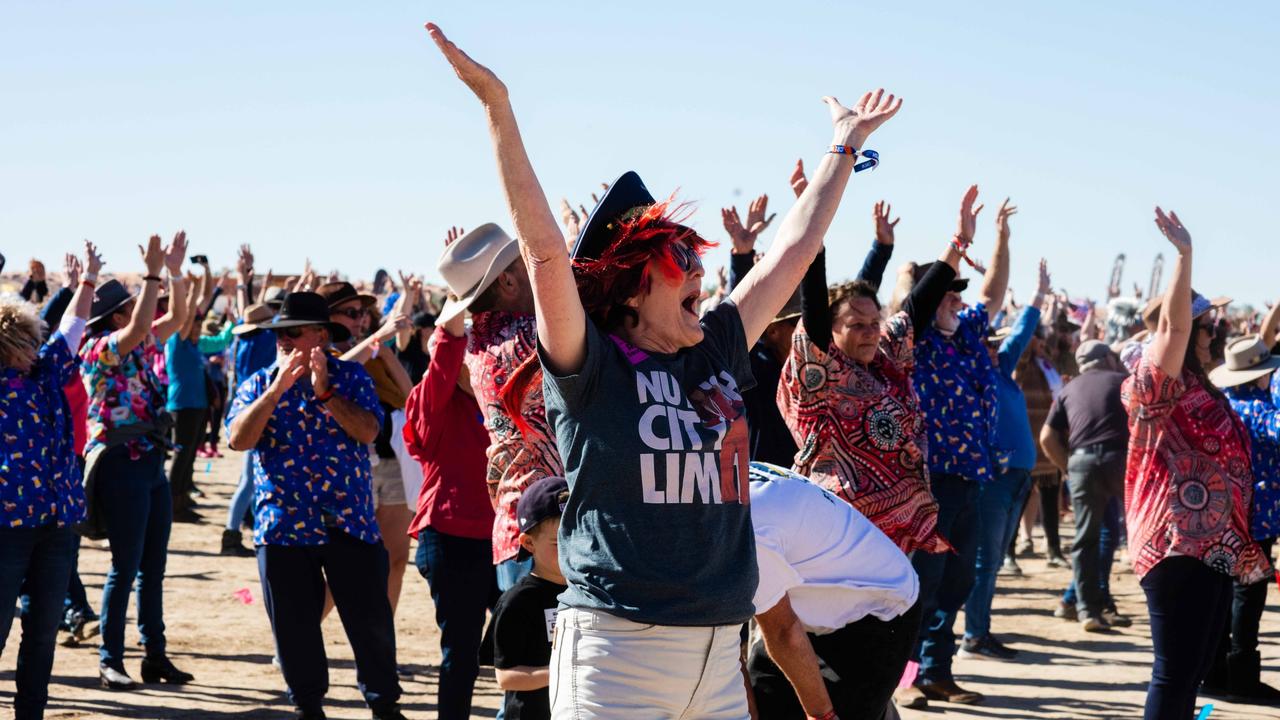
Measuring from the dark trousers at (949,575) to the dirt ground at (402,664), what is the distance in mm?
303

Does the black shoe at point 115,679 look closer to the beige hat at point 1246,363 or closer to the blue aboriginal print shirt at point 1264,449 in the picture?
the blue aboriginal print shirt at point 1264,449

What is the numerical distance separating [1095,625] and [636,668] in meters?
7.61

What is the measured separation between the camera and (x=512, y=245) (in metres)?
4.98

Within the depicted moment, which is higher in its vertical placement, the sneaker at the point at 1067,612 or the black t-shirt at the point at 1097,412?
the black t-shirt at the point at 1097,412

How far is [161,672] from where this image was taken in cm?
759

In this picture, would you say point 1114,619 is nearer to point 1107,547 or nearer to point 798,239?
point 1107,547

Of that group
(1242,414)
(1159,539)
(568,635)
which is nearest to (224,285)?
(1242,414)

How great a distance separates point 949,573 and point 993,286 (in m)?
1.57

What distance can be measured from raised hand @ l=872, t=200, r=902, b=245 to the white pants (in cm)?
287

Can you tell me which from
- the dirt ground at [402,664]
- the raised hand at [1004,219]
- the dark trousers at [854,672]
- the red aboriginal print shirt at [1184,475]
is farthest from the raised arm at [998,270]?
the dark trousers at [854,672]

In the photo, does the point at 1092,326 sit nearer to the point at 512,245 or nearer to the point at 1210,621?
the point at 1210,621

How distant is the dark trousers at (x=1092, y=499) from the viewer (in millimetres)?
9828

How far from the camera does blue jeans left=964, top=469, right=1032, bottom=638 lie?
8.64 meters

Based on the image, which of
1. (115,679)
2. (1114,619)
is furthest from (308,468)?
(1114,619)
